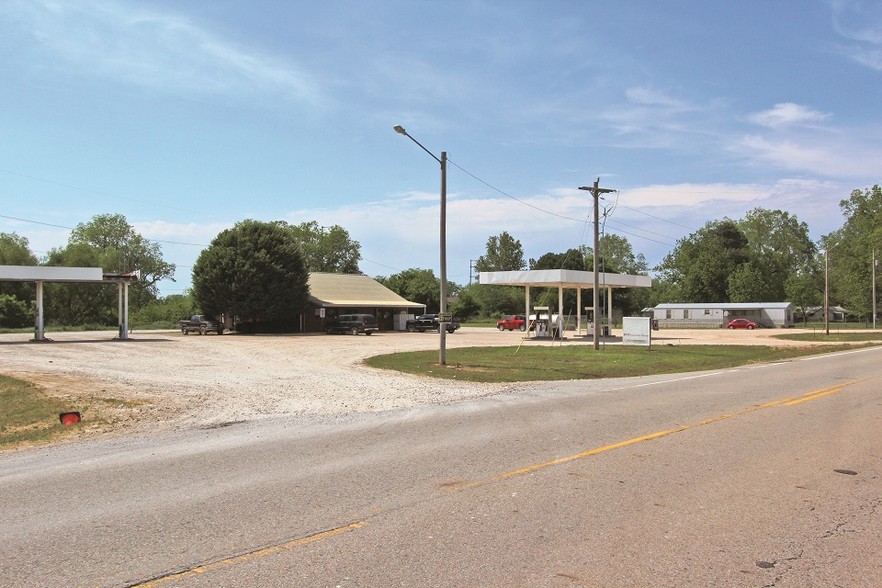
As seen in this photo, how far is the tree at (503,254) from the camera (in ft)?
455

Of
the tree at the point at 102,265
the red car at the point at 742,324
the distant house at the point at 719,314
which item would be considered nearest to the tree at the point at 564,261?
the distant house at the point at 719,314

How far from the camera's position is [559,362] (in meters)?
29.0

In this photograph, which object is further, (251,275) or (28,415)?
(251,275)

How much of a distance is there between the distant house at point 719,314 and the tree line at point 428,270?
9794 millimetres

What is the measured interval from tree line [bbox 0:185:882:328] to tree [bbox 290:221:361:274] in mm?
180

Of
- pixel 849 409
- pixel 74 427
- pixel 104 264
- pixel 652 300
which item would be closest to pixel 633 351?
pixel 849 409

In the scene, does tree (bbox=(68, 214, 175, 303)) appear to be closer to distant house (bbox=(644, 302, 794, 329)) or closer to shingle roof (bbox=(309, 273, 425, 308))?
shingle roof (bbox=(309, 273, 425, 308))

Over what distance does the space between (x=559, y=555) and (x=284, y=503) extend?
2759 mm

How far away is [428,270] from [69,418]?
98560 mm

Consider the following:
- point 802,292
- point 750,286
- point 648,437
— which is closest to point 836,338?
point 750,286

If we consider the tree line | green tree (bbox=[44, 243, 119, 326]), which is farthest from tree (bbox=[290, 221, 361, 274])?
green tree (bbox=[44, 243, 119, 326])

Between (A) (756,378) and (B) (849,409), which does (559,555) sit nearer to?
(B) (849,409)

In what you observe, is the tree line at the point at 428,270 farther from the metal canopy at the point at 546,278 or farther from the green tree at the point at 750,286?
the metal canopy at the point at 546,278

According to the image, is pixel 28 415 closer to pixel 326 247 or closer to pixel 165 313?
pixel 165 313
